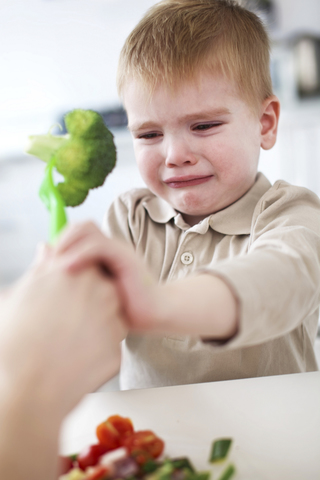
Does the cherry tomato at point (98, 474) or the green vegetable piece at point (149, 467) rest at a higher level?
the cherry tomato at point (98, 474)

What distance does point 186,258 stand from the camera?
35.4 inches

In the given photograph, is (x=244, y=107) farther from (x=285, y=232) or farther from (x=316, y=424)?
(x=316, y=424)

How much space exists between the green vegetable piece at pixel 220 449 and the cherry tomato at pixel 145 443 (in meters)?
0.06

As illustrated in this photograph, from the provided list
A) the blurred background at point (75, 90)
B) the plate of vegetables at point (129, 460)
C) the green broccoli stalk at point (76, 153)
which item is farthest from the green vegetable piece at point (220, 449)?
the blurred background at point (75, 90)

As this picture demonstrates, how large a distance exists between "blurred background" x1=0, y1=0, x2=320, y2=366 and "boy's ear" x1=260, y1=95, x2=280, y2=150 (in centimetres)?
162

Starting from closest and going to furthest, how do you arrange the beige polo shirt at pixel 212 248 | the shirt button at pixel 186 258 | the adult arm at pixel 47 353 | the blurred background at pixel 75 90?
the adult arm at pixel 47 353, the beige polo shirt at pixel 212 248, the shirt button at pixel 186 258, the blurred background at pixel 75 90

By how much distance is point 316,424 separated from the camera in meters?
0.59

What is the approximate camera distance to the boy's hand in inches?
16.1

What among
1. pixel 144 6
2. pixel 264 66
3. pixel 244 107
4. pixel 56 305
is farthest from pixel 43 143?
pixel 144 6

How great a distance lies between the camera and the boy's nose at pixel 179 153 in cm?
82

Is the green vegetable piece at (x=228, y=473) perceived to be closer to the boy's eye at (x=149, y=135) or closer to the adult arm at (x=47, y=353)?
the adult arm at (x=47, y=353)

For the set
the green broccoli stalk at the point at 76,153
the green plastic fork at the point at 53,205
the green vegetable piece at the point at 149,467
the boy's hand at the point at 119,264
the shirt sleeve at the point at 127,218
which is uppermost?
the green broccoli stalk at the point at 76,153

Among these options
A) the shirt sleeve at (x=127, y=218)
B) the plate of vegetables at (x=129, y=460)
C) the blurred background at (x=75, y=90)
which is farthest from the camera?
the blurred background at (x=75, y=90)

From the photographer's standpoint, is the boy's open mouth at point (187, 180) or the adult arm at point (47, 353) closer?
the adult arm at point (47, 353)
